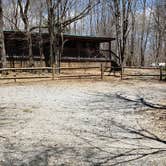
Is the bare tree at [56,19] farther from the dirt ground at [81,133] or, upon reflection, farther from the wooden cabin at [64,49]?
the dirt ground at [81,133]

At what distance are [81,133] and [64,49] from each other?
20.6 m

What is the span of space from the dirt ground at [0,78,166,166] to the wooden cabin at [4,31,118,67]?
13965mm

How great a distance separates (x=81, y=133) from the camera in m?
6.07

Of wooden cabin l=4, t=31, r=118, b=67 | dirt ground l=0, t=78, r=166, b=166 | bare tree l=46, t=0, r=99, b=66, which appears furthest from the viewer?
wooden cabin l=4, t=31, r=118, b=67

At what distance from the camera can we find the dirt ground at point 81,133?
468cm

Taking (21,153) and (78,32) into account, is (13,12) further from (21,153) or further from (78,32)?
(21,153)

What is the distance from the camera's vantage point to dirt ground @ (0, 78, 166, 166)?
184 inches

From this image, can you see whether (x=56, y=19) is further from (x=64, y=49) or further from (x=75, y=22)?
(x=75, y=22)

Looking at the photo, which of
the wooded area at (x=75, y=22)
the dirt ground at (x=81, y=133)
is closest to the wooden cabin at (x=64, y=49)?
the wooded area at (x=75, y=22)

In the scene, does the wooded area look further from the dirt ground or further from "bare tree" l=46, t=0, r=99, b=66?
the dirt ground

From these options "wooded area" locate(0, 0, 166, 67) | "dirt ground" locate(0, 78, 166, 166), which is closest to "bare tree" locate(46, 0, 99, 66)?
"wooded area" locate(0, 0, 166, 67)

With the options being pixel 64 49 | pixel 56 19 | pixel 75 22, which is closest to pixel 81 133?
pixel 56 19

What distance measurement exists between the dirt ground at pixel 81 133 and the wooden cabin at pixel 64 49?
1396 centimetres

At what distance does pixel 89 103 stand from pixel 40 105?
1.78 m
